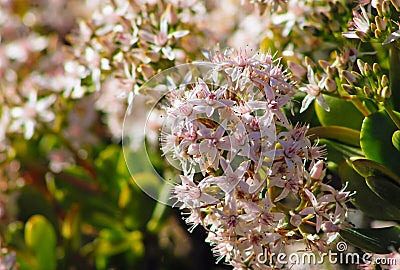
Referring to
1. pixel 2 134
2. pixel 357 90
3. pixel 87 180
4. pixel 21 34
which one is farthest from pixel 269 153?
pixel 21 34

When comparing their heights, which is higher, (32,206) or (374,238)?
(374,238)

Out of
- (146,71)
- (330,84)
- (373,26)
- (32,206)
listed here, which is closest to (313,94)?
(330,84)

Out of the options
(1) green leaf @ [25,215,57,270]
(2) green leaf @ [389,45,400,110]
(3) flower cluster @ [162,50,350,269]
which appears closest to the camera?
(3) flower cluster @ [162,50,350,269]

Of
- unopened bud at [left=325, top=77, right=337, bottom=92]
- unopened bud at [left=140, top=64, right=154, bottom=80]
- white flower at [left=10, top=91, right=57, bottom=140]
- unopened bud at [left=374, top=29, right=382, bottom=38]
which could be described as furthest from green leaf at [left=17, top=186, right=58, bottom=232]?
unopened bud at [left=374, top=29, right=382, bottom=38]

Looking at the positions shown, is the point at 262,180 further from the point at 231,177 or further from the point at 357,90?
the point at 357,90

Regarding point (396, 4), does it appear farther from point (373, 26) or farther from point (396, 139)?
point (396, 139)

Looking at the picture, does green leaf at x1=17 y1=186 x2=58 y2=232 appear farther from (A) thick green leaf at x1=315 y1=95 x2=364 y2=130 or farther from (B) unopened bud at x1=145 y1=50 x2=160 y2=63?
(A) thick green leaf at x1=315 y1=95 x2=364 y2=130
